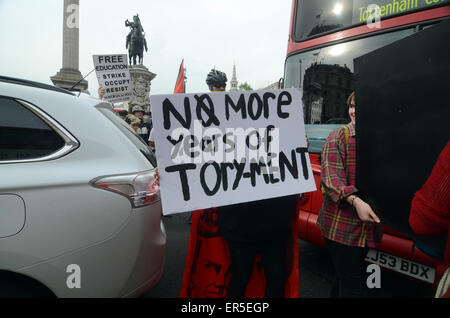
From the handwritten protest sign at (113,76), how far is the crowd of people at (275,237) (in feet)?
14.4

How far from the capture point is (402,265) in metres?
2.02

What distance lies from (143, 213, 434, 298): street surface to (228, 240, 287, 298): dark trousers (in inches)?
40.8

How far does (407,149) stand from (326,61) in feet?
8.25

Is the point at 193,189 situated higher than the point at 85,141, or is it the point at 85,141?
the point at 85,141

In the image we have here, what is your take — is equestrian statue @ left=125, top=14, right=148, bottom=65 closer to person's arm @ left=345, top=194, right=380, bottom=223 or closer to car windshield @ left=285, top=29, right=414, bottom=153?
car windshield @ left=285, top=29, right=414, bottom=153

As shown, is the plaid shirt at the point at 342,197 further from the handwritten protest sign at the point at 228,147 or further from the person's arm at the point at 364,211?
the handwritten protest sign at the point at 228,147

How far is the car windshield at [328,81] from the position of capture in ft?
9.68

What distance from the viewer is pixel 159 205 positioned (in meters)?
1.76

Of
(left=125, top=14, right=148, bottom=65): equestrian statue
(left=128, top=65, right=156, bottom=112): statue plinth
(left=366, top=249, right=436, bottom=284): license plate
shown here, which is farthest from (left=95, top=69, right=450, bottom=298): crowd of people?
(left=125, top=14, right=148, bottom=65): equestrian statue

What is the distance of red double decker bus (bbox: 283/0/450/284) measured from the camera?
259 centimetres

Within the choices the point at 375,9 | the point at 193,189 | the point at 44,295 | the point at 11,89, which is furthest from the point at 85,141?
the point at 375,9

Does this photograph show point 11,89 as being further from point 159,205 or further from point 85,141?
point 159,205
